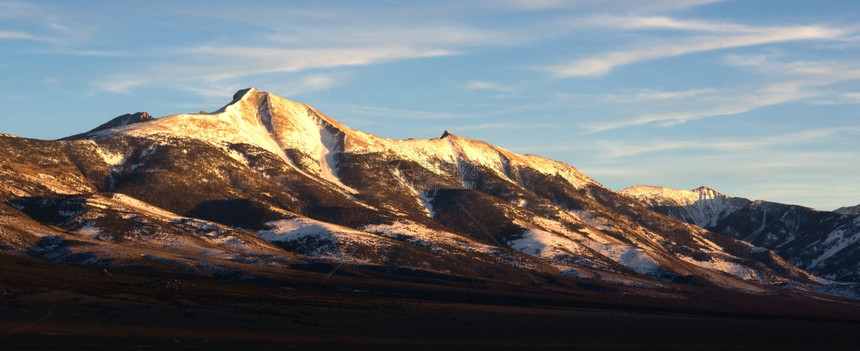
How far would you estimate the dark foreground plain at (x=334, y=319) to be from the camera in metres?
96.2

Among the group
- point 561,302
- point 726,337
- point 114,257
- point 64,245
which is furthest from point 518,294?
point 64,245

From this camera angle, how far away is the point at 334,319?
393ft

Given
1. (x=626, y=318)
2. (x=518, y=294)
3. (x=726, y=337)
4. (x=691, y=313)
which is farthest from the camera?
(x=518, y=294)

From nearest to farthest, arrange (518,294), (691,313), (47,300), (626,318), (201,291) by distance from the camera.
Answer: (47,300) < (201,291) < (626,318) < (691,313) < (518,294)

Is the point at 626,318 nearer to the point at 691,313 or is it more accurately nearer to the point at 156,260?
the point at 691,313

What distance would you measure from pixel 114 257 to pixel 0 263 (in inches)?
1266

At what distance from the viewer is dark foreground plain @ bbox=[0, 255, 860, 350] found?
316ft

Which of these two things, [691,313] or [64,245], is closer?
[691,313]

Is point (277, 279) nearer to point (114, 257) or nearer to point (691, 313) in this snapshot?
point (114, 257)

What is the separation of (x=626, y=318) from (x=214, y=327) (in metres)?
71.2

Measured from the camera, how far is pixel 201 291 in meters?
143

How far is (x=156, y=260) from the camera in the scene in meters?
194

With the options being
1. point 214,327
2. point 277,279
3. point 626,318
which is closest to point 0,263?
point 277,279

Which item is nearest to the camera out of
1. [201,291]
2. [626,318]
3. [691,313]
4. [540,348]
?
[540,348]
